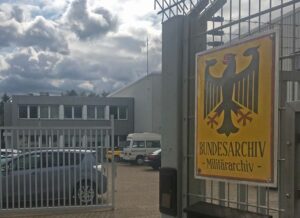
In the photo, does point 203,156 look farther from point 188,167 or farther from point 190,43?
point 190,43

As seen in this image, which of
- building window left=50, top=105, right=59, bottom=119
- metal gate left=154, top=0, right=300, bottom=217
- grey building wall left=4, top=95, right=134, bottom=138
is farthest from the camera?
building window left=50, top=105, right=59, bottom=119

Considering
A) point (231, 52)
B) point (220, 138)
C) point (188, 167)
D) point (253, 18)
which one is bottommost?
point (188, 167)

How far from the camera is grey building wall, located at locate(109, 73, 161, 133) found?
59.0 metres

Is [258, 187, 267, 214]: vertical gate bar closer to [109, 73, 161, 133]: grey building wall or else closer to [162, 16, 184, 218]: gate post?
[162, 16, 184, 218]: gate post

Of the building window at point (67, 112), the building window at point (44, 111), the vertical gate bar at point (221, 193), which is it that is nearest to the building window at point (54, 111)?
the building window at point (44, 111)

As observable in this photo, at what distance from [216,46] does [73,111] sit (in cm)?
→ 6421

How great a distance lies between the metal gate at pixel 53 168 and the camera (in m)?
12.6

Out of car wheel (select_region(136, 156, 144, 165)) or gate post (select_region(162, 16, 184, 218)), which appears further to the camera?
car wheel (select_region(136, 156, 144, 165))

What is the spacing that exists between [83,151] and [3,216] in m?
2.39

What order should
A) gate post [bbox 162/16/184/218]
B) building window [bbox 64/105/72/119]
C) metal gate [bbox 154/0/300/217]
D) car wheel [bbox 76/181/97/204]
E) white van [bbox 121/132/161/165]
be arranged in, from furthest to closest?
building window [bbox 64/105/72/119], white van [bbox 121/132/161/165], car wheel [bbox 76/181/97/204], gate post [bbox 162/16/184/218], metal gate [bbox 154/0/300/217]

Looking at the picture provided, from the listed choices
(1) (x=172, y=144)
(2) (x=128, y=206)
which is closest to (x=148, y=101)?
(2) (x=128, y=206)

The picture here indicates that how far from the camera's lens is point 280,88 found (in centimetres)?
305

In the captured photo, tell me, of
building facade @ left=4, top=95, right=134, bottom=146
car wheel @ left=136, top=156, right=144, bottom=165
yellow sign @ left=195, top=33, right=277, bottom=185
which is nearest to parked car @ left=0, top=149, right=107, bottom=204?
yellow sign @ left=195, top=33, right=277, bottom=185

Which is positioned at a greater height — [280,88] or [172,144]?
[280,88]
